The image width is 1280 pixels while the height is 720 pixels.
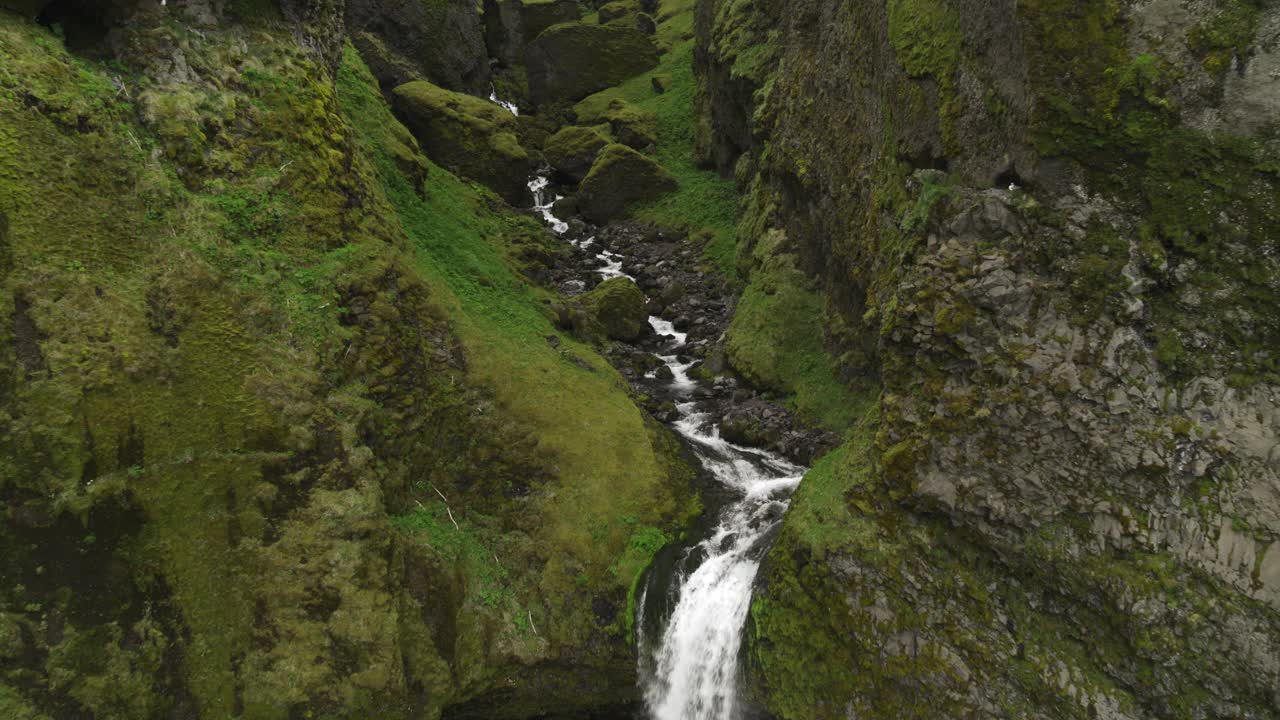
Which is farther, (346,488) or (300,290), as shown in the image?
(300,290)

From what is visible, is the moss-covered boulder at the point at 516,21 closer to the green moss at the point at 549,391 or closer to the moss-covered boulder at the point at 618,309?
the green moss at the point at 549,391

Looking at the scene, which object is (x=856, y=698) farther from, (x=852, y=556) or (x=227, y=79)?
(x=227, y=79)

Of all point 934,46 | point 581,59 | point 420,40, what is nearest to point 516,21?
point 581,59

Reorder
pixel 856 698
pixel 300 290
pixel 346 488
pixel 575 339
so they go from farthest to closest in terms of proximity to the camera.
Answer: pixel 575 339 → pixel 300 290 → pixel 346 488 → pixel 856 698

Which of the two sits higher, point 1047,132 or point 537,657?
point 1047,132

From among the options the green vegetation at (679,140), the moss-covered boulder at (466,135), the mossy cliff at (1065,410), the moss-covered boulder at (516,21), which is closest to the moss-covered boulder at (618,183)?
the green vegetation at (679,140)

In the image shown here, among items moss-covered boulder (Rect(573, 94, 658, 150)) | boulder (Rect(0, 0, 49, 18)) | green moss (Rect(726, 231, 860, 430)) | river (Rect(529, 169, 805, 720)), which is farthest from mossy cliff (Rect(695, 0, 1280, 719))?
moss-covered boulder (Rect(573, 94, 658, 150))

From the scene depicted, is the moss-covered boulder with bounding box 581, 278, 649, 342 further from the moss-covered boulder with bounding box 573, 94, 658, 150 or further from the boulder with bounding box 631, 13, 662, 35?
the boulder with bounding box 631, 13, 662, 35

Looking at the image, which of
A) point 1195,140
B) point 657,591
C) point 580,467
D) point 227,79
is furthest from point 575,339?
point 1195,140

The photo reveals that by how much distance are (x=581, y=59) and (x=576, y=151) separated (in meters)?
14.6

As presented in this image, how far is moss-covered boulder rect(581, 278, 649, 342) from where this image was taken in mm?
23955

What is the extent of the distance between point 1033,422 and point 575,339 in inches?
572

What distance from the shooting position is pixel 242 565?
33.0 feet

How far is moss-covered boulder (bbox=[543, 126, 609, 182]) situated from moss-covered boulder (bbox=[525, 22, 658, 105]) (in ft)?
36.0
